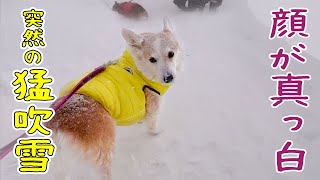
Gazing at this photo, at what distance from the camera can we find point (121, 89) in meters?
1.86

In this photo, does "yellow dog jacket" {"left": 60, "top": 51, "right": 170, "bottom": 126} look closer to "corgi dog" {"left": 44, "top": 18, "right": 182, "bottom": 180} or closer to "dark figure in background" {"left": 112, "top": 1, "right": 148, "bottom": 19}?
"corgi dog" {"left": 44, "top": 18, "right": 182, "bottom": 180}

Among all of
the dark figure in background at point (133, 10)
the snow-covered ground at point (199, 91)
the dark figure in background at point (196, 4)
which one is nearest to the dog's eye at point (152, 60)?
the snow-covered ground at point (199, 91)

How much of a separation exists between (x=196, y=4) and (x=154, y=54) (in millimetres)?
1835

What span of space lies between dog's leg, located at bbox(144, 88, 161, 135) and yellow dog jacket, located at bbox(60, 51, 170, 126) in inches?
1.4

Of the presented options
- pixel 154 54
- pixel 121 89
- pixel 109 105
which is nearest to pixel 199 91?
pixel 154 54

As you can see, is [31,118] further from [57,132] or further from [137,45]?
[137,45]

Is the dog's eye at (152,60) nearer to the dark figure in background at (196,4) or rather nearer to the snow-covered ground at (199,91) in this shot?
the snow-covered ground at (199,91)

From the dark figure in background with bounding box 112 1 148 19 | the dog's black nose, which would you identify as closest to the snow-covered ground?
the dark figure in background with bounding box 112 1 148 19

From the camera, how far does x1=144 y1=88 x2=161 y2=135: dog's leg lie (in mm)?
2037

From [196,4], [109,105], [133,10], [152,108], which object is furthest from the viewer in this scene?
[196,4]

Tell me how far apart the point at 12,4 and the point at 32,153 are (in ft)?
7.81

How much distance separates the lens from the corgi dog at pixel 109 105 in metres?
1.61

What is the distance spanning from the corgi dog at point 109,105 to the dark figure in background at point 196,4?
1530mm

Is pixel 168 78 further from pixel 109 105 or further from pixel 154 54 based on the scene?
pixel 109 105
